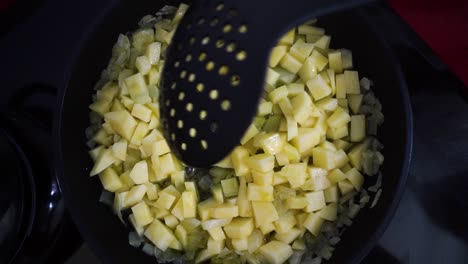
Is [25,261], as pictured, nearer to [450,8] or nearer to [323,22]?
[323,22]

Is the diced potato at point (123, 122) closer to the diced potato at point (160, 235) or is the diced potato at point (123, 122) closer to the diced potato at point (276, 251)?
the diced potato at point (160, 235)

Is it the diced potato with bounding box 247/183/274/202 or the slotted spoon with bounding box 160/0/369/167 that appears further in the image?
the diced potato with bounding box 247/183/274/202

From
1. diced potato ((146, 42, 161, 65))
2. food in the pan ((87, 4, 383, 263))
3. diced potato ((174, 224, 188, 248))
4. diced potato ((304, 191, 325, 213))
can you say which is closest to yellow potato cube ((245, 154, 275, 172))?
food in the pan ((87, 4, 383, 263))

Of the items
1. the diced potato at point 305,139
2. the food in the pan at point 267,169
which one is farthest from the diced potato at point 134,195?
the diced potato at point 305,139

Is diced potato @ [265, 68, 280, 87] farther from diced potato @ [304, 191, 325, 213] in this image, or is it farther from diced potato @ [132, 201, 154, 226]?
diced potato @ [132, 201, 154, 226]

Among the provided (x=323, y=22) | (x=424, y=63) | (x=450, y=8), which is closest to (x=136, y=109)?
(x=323, y=22)

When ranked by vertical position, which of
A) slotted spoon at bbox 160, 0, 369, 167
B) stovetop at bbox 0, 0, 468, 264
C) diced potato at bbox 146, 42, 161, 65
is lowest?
stovetop at bbox 0, 0, 468, 264

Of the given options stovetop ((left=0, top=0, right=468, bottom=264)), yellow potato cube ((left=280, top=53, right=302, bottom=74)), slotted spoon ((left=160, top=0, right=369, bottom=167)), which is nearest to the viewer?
slotted spoon ((left=160, top=0, right=369, bottom=167))
